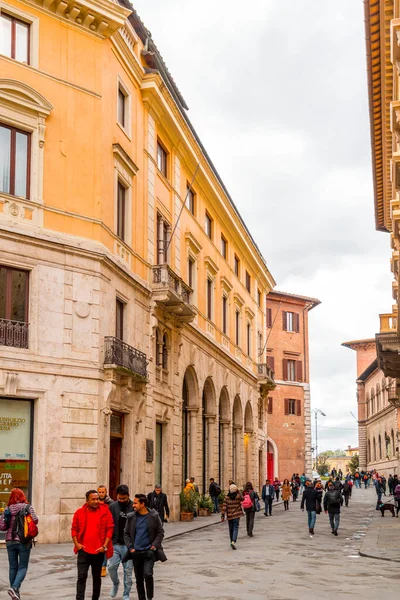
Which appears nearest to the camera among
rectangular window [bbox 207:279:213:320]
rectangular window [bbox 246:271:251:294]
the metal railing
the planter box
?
the metal railing

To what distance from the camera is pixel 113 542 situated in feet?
41.5

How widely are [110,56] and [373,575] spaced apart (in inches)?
673

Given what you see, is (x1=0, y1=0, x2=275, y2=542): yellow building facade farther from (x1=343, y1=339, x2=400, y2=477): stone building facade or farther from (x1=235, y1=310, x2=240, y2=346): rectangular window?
(x1=343, y1=339, x2=400, y2=477): stone building facade

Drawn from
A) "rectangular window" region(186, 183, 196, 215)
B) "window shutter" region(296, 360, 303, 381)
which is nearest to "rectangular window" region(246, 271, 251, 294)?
"rectangular window" region(186, 183, 196, 215)

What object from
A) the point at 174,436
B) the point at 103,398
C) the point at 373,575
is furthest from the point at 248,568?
the point at 174,436

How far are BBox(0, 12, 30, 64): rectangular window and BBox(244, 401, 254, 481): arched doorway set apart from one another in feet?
100

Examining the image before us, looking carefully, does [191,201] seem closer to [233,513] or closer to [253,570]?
[233,513]

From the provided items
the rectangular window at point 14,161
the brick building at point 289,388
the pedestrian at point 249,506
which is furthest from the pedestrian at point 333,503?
the brick building at point 289,388

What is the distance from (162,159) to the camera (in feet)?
107

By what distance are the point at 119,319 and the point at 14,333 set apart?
191 inches

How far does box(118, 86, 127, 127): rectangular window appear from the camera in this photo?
27375 millimetres

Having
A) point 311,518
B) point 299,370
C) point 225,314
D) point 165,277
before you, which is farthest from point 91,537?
point 299,370

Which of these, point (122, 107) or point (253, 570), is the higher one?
point (122, 107)

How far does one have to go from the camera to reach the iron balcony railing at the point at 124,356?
23984 millimetres
